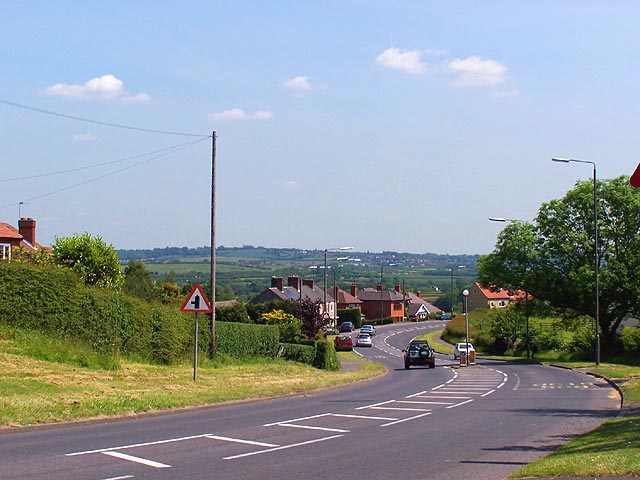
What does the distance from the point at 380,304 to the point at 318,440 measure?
138 m

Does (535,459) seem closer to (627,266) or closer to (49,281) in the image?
(49,281)

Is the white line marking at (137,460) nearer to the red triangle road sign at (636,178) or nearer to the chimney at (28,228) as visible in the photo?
the red triangle road sign at (636,178)

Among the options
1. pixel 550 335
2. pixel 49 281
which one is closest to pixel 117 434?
pixel 49 281

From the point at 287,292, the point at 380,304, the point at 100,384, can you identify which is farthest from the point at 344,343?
the point at 380,304

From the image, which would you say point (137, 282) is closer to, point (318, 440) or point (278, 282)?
point (278, 282)

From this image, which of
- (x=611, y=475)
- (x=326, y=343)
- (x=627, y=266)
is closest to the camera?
(x=611, y=475)

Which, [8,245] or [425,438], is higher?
[8,245]

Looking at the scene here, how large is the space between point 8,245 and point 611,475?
129 ft

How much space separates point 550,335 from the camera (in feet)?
221

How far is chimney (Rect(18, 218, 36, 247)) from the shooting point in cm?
5978

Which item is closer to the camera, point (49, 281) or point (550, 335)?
point (49, 281)

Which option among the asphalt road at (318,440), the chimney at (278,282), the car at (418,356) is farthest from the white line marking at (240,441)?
the chimney at (278,282)

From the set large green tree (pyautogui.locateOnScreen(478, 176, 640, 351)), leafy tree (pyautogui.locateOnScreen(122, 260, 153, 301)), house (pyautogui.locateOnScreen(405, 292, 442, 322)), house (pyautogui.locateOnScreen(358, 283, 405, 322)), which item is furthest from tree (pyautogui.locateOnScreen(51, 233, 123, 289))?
house (pyautogui.locateOnScreen(405, 292, 442, 322))

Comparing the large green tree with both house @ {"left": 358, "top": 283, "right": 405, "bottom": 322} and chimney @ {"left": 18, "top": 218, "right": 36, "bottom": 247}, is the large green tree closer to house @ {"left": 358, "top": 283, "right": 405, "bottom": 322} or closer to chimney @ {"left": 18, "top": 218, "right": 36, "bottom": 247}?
chimney @ {"left": 18, "top": 218, "right": 36, "bottom": 247}
